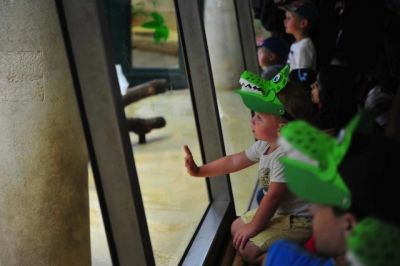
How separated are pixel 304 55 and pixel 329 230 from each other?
229cm

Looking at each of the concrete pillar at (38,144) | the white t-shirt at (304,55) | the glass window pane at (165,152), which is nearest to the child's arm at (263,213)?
the glass window pane at (165,152)

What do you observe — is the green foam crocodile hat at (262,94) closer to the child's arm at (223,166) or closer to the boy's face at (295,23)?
the child's arm at (223,166)

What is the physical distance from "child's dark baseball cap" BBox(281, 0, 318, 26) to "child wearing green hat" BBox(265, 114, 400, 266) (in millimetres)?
2419

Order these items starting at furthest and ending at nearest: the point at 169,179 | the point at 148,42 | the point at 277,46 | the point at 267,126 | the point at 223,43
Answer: the point at 148,42 < the point at 223,43 < the point at 169,179 < the point at 277,46 < the point at 267,126

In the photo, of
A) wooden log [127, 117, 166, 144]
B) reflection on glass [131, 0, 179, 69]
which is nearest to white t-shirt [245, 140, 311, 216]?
reflection on glass [131, 0, 179, 69]

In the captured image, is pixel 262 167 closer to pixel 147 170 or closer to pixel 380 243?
pixel 380 243

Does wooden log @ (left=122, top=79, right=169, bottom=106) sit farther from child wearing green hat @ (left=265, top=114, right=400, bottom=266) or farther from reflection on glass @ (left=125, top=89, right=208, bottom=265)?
child wearing green hat @ (left=265, top=114, right=400, bottom=266)

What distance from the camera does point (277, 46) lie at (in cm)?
372

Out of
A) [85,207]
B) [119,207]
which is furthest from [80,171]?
[119,207]

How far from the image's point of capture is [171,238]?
245cm

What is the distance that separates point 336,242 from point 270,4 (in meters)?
3.17

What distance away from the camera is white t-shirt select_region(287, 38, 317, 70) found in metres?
3.04

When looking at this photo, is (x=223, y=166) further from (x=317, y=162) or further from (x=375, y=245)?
(x=375, y=245)

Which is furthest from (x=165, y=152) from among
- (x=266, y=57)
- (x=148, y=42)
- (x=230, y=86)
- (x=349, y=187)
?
(x=349, y=187)
